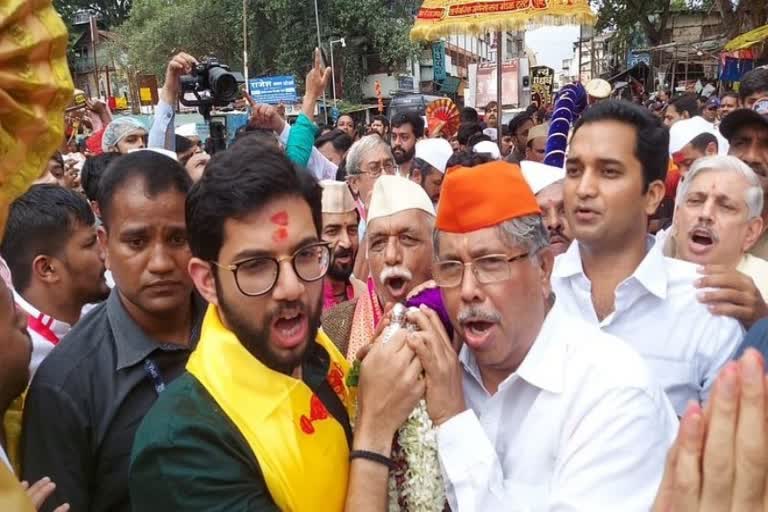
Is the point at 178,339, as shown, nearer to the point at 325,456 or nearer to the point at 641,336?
the point at 325,456

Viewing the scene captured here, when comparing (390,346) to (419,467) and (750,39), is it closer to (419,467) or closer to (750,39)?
(419,467)

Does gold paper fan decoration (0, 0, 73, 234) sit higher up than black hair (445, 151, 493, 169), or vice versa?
gold paper fan decoration (0, 0, 73, 234)

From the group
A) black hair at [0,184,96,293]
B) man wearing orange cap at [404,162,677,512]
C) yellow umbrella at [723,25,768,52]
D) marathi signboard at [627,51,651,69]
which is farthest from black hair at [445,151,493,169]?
marathi signboard at [627,51,651,69]

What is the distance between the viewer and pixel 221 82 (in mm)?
5070

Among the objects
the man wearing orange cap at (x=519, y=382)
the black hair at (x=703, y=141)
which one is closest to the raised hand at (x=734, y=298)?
the man wearing orange cap at (x=519, y=382)

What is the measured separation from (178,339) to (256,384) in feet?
2.84

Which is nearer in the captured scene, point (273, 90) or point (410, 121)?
point (410, 121)

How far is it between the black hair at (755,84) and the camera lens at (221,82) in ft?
15.3

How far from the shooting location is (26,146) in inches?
40.6

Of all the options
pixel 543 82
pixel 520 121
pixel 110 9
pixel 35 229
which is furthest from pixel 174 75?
pixel 110 9

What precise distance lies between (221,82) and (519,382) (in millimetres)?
3868

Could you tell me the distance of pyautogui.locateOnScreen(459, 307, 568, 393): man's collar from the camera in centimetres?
180

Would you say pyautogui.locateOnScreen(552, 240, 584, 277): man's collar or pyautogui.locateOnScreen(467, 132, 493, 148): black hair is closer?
pyautogui.locateOnScreen(552, 240, 584, 277): man's collar

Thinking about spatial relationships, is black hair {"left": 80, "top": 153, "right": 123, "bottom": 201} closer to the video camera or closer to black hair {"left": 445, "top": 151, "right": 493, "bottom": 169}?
the video camera
